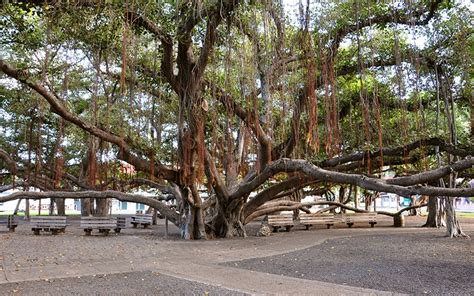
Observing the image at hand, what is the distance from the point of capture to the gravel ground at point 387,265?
205 inches

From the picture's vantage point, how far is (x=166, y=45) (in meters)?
7.83

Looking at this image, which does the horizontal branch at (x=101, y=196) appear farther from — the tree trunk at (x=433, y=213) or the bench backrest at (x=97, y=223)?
the tree trunk at (x=433, y=213)

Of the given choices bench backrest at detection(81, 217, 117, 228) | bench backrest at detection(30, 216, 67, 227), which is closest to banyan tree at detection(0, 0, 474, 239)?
bench backrest at detection(81, 217, 117, 228)

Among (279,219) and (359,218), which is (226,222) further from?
(359,218)

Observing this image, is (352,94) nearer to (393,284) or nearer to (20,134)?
(393,284)

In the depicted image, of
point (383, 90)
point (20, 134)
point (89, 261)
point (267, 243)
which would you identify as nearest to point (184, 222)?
point (267, 243)

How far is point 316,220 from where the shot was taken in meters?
15.9

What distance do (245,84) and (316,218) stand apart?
29.2 feet

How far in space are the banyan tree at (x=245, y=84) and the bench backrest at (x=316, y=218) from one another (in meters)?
1.49

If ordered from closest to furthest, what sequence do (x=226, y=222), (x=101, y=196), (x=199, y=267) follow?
(x=199, y=267)
(x=101, y=196)
(x=226, y=222)

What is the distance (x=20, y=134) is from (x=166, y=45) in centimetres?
1165

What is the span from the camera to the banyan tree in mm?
6660

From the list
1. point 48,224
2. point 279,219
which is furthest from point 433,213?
point 48,224

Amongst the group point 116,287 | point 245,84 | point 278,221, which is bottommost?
point 116,287
